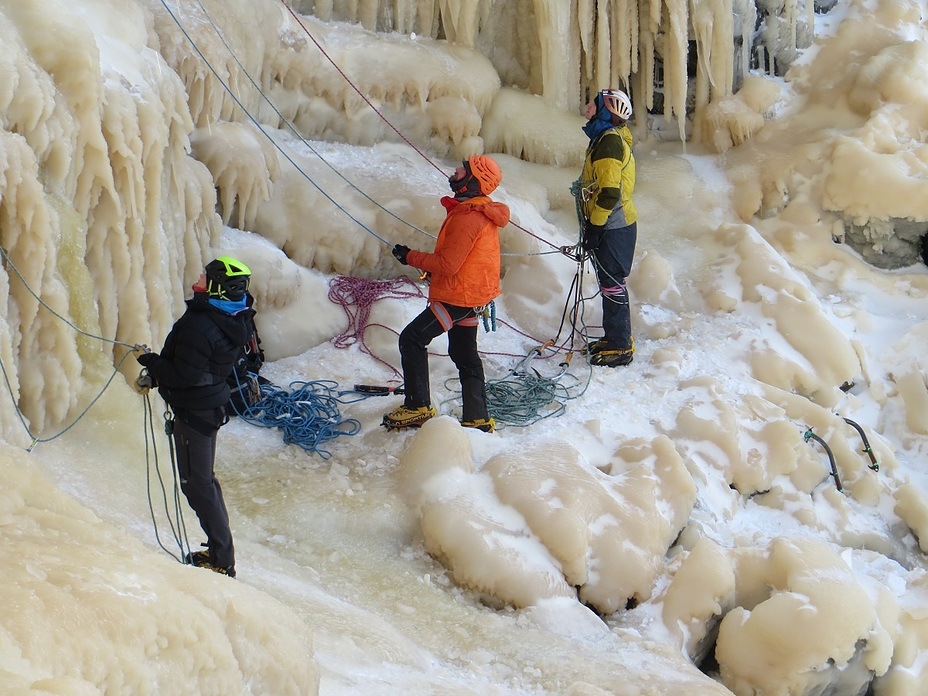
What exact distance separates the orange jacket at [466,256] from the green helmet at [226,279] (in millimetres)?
1798

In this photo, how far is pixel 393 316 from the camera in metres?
6.57

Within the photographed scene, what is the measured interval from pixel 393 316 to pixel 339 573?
2620 mm

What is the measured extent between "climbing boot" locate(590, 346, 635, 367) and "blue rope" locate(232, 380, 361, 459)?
195 centimetres

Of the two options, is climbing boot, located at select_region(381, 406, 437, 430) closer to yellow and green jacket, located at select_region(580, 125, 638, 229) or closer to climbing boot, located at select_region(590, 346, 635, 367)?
climbing boot, located at select_region(590, 346, 635, 367)

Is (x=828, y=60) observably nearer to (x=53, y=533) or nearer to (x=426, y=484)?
(x=426, y=484)

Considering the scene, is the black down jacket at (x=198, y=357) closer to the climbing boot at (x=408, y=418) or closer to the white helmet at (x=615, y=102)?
the climbing boot at (x=408, y=418)

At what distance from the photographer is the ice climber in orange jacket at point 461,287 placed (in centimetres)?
513

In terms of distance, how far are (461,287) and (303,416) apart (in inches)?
46.9

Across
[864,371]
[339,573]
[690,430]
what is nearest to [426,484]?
[339,573]

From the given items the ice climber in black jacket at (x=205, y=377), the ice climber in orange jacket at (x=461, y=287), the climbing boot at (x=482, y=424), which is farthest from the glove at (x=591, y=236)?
the ice climber in black jacket at (x=205, y=377)

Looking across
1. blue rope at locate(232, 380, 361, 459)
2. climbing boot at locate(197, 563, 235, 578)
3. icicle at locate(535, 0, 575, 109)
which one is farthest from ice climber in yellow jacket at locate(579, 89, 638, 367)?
climbing boot at locate(197, 563, 235, 578)

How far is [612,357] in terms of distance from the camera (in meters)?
6.57

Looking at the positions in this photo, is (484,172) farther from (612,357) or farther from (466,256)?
(612,357)

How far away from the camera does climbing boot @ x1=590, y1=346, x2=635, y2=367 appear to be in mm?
6566
